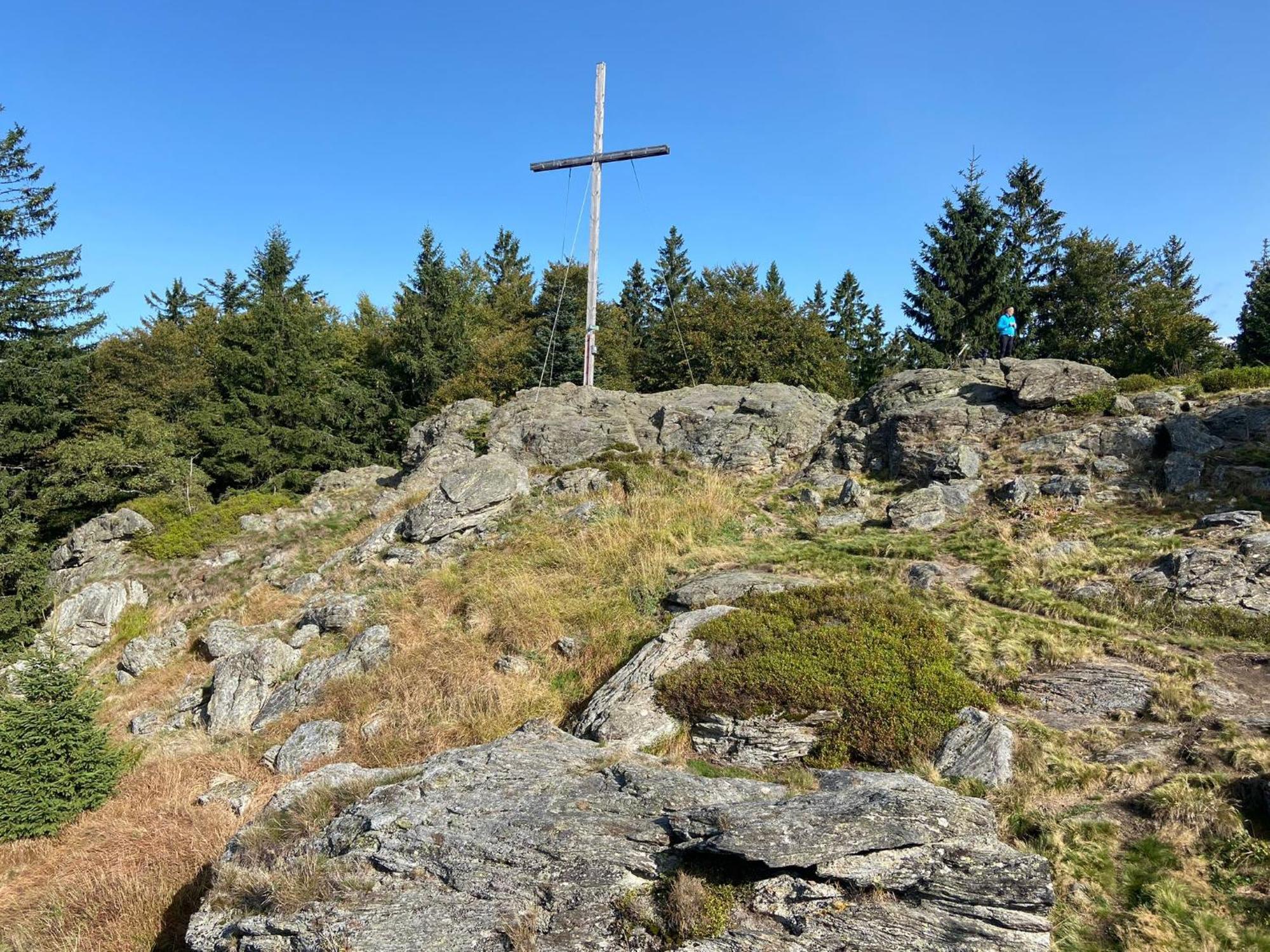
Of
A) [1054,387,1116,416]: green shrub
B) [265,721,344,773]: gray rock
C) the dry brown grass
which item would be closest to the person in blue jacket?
[1054,387,1116,416]: green shrub

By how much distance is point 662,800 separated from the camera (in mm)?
5367

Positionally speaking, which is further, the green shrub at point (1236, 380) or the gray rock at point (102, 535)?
the gray rock at point (102, 535)

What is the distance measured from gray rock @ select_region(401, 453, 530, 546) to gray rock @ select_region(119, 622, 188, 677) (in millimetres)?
5083

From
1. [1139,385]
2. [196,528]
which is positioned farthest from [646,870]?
[196,528]

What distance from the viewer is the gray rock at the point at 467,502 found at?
15.0 meters

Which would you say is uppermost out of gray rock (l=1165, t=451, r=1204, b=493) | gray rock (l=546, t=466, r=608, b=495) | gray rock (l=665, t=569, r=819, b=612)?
gray rock (l=1165, t=451, r=1204, b=493)

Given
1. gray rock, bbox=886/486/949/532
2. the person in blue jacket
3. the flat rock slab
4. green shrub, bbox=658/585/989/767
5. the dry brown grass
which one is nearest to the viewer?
the dry brown grass

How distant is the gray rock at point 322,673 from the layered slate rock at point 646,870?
4948 mm

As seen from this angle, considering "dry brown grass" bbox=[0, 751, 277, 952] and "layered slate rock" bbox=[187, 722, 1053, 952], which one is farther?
"dry brown grass" bbox=[0, 751, 277, 952]

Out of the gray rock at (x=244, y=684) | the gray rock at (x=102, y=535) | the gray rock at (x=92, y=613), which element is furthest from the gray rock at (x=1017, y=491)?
the gray rock at (x=102, y=535)

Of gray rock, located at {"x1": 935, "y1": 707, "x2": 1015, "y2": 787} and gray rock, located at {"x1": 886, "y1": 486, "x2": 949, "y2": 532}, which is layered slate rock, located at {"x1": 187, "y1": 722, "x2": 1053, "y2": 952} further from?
gray rock, located at {"x1": 886, "y1": 486, "x2": 949, "y2": 532}

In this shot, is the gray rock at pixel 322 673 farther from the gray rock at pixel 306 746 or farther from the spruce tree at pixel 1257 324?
the spruce tree at pixel 1257 324

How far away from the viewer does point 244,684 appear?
36.2 ft

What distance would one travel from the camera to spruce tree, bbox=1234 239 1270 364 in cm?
3064
